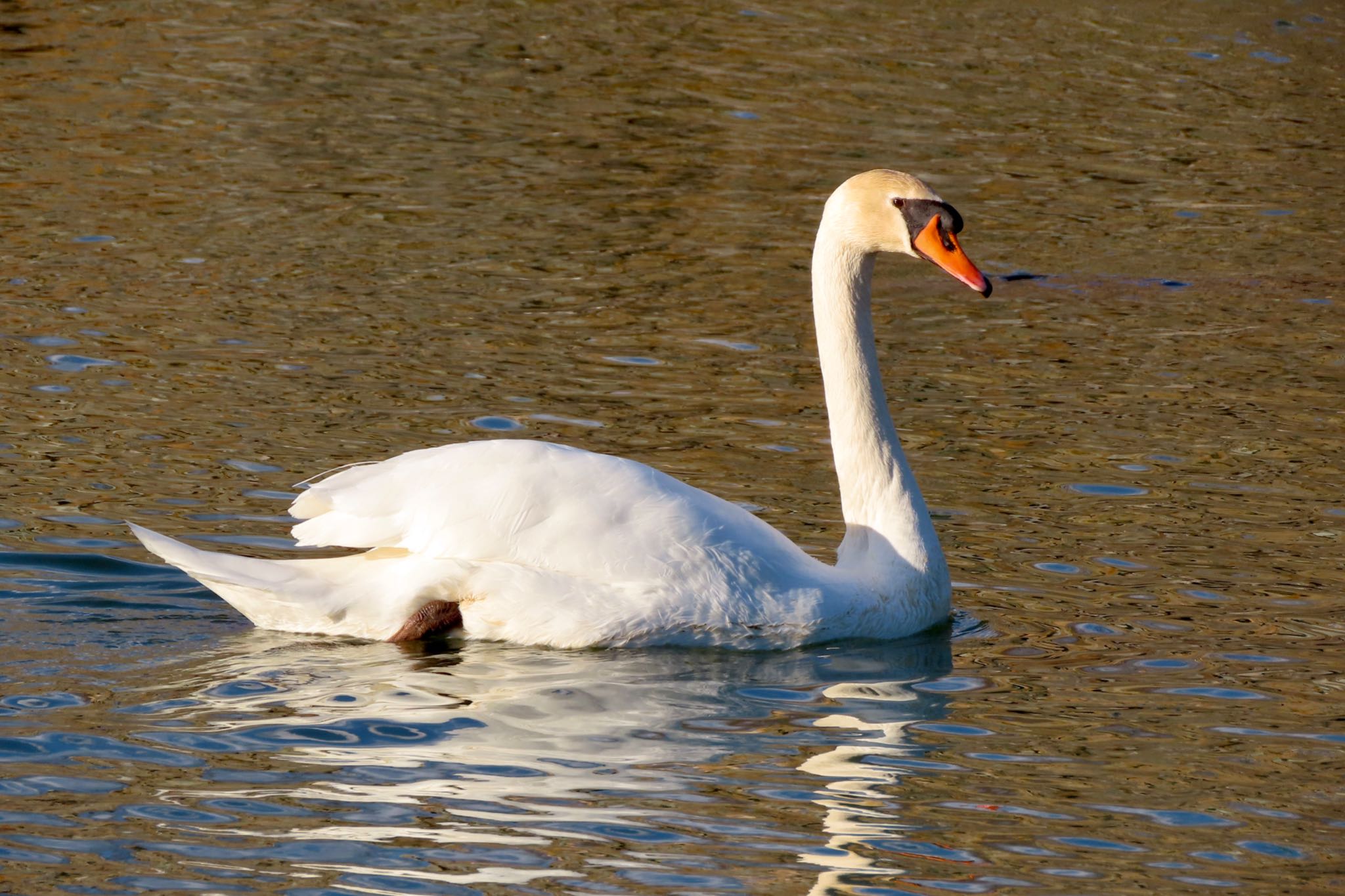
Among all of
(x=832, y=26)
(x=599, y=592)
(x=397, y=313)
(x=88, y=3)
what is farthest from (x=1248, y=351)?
(x=88, y=3)

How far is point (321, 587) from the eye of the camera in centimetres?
716

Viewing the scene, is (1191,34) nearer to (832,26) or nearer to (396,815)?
(832,26)

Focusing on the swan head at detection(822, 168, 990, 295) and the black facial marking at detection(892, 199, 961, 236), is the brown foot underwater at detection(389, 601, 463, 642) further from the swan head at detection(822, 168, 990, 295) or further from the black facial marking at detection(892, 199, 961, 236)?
the black facial marking at detection(892, 199, 961, 236)

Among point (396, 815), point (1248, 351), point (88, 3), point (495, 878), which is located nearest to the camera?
point (495, 878)

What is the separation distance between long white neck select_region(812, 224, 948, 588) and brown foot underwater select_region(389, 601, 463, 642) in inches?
58.1

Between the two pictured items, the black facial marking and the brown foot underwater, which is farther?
the black facial marking

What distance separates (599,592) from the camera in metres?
7.05

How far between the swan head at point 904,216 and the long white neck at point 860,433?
12 centimetres

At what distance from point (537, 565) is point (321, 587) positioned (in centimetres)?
77

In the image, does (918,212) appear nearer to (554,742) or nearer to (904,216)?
(904,216)

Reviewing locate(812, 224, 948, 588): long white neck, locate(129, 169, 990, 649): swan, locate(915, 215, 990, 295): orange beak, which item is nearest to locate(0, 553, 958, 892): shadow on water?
locate(129, 169, 990, 649): swan

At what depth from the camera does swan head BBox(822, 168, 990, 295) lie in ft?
25.1

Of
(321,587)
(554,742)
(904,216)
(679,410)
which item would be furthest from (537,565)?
(679,410)

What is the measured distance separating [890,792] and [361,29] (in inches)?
577
